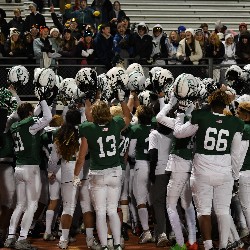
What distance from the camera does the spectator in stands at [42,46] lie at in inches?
606

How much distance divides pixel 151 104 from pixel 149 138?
560mm

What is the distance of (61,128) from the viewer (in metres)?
10.7

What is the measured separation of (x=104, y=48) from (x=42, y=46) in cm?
108

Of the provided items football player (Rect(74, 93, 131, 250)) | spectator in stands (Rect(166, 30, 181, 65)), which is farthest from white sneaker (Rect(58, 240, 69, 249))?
spectator in stands (Rect(166, 30, 181, 65))

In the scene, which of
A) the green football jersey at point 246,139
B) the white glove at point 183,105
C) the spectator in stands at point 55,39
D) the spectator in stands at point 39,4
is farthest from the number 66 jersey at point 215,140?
the spectator in stands at point 39,4

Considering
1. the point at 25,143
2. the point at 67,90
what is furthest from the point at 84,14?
the point at 25,143

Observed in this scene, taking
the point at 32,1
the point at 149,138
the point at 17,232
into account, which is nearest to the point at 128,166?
the point at 149,138

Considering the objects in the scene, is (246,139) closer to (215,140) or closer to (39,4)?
(215,140)

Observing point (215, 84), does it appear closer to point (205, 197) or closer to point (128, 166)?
point (128, 166)

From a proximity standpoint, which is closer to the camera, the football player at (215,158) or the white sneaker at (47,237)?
the football player at (215,158)

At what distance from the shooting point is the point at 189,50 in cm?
1577

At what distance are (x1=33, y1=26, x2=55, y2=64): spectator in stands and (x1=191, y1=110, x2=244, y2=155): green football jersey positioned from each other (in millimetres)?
6134

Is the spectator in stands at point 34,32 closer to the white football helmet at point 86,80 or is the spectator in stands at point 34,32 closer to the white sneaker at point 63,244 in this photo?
the white football helmet at point 86,80

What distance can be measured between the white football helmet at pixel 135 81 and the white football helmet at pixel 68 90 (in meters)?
0.71
